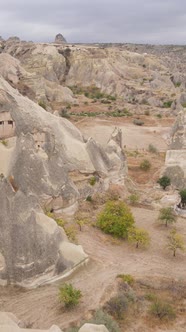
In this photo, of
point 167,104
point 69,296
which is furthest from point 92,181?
point 167,104

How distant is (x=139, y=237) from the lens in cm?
2481

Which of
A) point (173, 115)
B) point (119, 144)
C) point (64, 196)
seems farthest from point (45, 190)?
point (173, 115)

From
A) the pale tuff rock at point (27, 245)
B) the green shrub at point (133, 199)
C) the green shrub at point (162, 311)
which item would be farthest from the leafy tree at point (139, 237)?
the green shrub at point (133, 199)

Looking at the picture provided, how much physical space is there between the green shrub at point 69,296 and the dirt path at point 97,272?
0.36 metres

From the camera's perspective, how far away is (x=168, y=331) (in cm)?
1817

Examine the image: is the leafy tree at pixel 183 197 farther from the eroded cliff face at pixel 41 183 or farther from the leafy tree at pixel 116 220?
the leafy tree at pixel 116 220

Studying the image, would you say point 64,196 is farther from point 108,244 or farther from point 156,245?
point 156,245

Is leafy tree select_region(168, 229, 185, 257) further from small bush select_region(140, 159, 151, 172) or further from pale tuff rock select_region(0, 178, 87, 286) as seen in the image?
small bush select_region(140, 159, 151, 172)

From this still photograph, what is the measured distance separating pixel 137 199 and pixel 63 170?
258 inches

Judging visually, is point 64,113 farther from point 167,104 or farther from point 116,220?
point 116,220

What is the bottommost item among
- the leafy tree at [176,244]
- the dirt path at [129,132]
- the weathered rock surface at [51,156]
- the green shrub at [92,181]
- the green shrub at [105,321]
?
the dirt path at [129,132]

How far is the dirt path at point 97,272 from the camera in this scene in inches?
736

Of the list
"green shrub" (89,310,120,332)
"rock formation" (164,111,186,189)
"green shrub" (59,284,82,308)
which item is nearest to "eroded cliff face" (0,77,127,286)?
"green shrub" (59,284,82,308)

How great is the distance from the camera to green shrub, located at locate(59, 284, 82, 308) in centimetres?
1862
